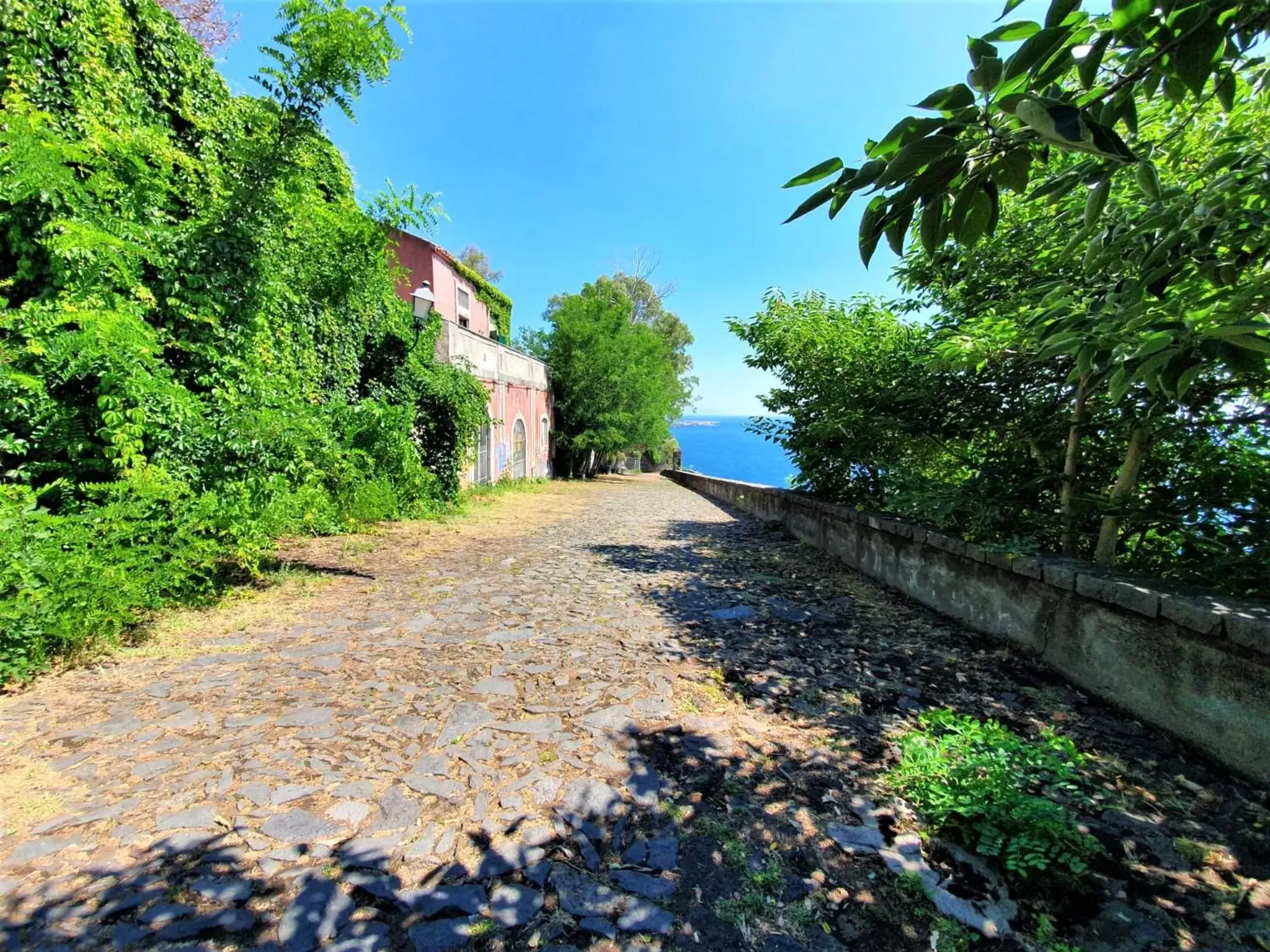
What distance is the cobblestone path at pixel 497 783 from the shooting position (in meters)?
1.69

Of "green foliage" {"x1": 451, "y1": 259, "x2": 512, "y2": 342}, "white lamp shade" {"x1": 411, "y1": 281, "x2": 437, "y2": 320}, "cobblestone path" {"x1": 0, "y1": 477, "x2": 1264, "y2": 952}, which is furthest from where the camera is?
"green foliage" {"x1": 451, "y1": 259, "x2": 512, "y2": 342}

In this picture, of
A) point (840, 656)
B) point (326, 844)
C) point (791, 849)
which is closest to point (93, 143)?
point (326, 844)

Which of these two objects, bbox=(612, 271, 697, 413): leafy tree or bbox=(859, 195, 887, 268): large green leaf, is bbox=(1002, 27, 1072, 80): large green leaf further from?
bbox=(612, 271, 697, 413): leafy tree

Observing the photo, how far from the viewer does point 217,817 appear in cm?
207

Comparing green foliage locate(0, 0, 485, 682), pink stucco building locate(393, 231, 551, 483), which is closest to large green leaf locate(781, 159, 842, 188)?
green foliage locate(0, 0, 485, 682)

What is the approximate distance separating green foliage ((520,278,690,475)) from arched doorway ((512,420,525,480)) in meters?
4.95

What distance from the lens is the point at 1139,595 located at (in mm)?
2855

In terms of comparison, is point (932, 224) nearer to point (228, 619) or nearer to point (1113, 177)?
point (1113, 177)

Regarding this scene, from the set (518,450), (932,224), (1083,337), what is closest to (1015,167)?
(932,224)

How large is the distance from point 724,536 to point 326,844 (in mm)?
7839

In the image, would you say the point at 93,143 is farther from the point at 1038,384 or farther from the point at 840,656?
the point at 1038,384

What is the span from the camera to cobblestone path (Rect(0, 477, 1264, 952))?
5.56 feet

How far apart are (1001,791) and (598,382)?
23.1 meters

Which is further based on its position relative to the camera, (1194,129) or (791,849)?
(1194,129)
